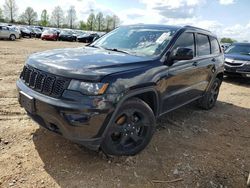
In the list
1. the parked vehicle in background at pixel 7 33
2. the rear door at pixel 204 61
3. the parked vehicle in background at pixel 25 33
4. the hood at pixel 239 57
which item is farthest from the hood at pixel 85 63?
the parked vehicle in background at pixel 25 33

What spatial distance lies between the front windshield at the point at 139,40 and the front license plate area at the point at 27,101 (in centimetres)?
163

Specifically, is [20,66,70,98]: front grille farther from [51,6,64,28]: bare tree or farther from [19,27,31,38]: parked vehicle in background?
[51,6,64,28]: bare tree

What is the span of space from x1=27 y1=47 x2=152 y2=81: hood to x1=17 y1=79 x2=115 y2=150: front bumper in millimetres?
288

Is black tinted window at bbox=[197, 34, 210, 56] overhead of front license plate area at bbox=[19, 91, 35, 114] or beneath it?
overhead

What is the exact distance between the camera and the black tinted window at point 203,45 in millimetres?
5395

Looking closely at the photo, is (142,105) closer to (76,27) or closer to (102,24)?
(102,24)

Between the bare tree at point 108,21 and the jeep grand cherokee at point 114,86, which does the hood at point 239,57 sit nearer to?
the jeep grand cherokee at point 114,86

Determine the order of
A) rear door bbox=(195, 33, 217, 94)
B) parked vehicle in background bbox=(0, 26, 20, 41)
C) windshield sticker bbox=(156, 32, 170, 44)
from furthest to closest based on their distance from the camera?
1. parked vehicle in background bbox=(0, 26, 20, 41)
2. rear door bbox=(195, 33, 217, 94)
3. windshield sticker bbox=(156, 32, 170, 44)

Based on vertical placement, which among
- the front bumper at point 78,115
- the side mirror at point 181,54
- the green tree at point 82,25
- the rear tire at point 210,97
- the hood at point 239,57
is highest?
the green tree at point 82,25

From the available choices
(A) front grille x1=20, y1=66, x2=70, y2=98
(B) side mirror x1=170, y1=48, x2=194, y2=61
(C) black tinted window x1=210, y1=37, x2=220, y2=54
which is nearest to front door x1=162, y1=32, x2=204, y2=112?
(B) side mirror x1=170, y1=48, x2=194, y2=61

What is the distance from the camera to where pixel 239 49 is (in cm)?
1188

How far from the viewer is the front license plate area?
11.1 feet

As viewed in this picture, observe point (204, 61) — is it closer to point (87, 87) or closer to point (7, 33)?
point (87, 87)

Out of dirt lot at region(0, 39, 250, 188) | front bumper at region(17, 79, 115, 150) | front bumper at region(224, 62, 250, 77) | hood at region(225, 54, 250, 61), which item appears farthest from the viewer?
hood at region(225, 54, 250, 61)
